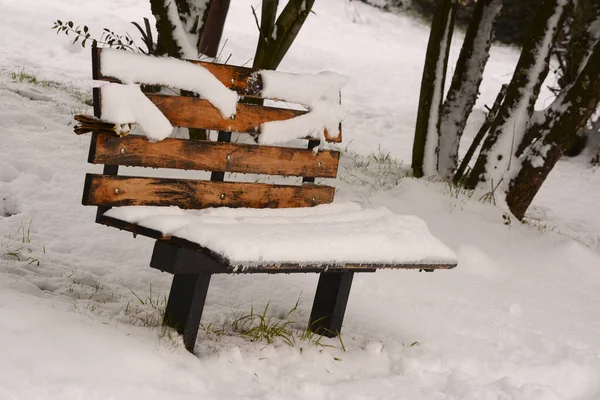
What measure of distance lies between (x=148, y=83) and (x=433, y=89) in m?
3.74

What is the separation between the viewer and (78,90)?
841 cm

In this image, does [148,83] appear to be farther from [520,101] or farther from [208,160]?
[520,101]

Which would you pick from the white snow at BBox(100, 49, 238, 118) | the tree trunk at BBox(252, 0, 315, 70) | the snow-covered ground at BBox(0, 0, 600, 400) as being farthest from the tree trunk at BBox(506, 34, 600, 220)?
the white snow at BBox(100, 49, 238, 118)

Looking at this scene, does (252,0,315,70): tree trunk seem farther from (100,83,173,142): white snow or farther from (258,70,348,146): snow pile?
(100,83,173,142): white snow

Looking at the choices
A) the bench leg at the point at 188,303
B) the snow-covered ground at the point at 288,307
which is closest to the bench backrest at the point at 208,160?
the bench leg at the point at 188,303

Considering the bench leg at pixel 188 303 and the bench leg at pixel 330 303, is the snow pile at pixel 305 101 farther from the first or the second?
the bench leg at pixel 188 303

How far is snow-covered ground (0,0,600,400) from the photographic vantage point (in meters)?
2.92

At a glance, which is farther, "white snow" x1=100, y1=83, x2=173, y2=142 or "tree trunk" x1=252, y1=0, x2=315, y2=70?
"tree trunk" x1=252, y1=0, x2=315, y2=70

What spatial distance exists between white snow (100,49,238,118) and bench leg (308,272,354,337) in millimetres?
892

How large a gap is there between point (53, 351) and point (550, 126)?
4289 millimetres

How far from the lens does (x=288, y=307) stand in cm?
415

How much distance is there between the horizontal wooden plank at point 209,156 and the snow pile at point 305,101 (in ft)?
0.26

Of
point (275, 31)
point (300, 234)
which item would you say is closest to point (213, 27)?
point (275, 31)

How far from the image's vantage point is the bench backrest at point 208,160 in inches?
127
